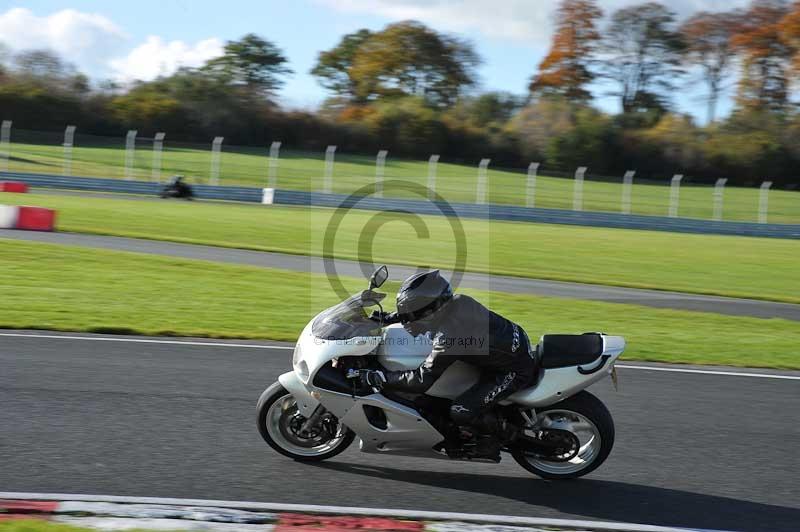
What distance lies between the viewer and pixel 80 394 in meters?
7.57

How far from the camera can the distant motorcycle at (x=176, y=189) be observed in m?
34.4

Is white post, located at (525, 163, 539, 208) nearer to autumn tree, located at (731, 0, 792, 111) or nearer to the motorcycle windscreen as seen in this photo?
autumn tree, located at (731, 0, 792, 111)

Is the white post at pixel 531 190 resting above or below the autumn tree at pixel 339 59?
→ below

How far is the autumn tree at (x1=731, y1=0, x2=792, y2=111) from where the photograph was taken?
56.4 m

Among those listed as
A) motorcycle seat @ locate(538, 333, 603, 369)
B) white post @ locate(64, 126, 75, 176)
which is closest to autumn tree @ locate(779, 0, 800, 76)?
white post @ locate(64, 126, 75, 176)

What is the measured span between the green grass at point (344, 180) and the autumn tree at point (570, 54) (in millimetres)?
19866

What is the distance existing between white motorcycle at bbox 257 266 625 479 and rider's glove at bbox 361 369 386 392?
0.12 ft

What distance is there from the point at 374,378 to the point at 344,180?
114 feet

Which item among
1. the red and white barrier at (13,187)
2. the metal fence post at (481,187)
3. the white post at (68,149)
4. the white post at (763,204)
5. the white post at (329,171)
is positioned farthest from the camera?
the white post at (763,204)

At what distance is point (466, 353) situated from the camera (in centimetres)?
585

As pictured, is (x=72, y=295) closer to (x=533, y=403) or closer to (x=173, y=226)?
(x=533, y=403)

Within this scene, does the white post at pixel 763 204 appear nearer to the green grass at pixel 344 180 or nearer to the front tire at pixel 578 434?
the green grass at pixel 344 180

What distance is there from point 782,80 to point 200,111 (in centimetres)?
3535

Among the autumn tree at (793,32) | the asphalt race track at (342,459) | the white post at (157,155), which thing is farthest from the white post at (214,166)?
the autumn tree at (793,32)
